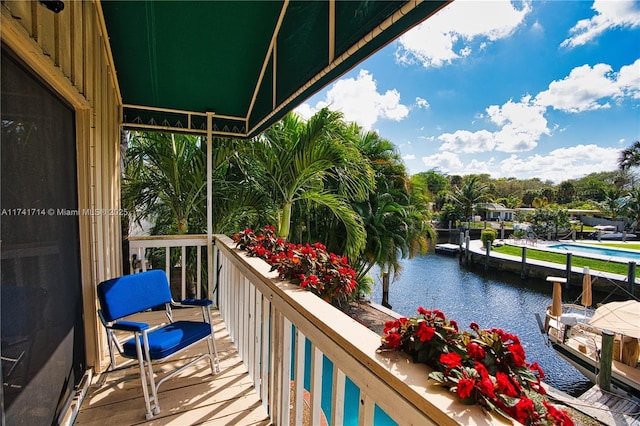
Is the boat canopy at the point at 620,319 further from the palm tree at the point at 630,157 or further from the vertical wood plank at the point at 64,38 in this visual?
the palm tree at the point at 630,157

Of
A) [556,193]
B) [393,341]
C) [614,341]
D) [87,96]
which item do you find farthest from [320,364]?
[556,193]

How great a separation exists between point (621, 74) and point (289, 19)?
133 ft

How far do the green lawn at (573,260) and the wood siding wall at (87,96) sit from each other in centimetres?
2106

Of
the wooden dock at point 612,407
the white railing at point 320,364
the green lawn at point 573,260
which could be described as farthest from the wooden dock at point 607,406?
→ the green lawn at point 573,260

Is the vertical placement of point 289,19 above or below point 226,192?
above

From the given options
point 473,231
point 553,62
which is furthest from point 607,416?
point 553,62

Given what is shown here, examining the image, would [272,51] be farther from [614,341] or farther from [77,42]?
[614,341]

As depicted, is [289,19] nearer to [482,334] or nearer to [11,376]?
[482,334]

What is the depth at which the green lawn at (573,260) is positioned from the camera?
15.8 metres

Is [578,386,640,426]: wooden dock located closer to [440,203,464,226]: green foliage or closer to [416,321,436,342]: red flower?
[416,321,436,342]: red flower

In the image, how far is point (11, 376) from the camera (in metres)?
1.03

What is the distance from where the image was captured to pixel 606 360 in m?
6.48

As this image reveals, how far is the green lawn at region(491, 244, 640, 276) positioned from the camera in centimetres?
1580

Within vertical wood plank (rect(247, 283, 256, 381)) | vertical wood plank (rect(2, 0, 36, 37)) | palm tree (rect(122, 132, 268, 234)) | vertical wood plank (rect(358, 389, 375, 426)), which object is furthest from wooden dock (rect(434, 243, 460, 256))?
vertical wood plank (rect(2, 0, 36, 37))
